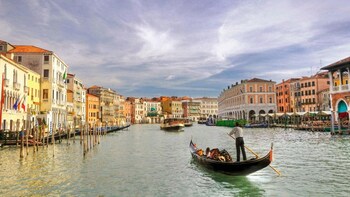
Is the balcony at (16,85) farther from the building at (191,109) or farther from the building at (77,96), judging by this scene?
the building at (191,109)

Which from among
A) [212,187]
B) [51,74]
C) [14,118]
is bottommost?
[212,187]

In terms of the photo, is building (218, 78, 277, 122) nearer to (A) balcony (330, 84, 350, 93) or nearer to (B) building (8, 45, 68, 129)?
(A) balcony (330, 84, 350, 93)

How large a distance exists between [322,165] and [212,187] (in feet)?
18.4

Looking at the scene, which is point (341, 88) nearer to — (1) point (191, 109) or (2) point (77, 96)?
(2) point (77, 96)

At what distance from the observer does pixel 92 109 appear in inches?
2425

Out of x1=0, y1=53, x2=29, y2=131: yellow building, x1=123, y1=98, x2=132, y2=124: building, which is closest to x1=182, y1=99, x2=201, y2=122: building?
x1=123, y1=98, x2=132, y2=124: building

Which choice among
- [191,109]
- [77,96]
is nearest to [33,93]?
[77,96]

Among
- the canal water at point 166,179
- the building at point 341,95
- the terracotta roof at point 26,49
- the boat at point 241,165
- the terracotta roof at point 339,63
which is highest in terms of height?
the terracotta roof at point 26,49

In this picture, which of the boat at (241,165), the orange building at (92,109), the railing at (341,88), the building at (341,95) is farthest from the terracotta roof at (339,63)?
the orange building at (92,109)

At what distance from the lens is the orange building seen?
59312mm

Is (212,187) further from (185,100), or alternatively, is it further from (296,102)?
(185,100)

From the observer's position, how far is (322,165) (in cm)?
1180

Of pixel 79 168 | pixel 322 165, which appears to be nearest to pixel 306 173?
pixel 322 165

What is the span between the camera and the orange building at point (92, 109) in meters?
59.3
